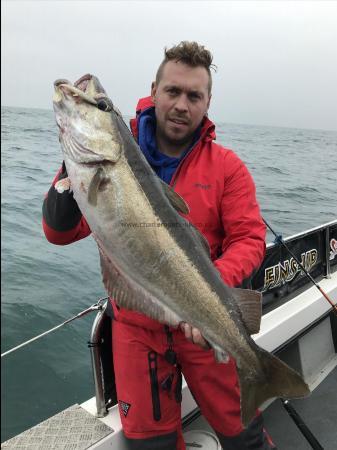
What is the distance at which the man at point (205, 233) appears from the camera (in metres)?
3.02

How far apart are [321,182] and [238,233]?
2316cm

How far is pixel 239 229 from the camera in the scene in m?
3.15

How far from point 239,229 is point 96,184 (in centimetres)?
122

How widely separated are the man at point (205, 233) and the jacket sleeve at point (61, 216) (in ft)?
0.31

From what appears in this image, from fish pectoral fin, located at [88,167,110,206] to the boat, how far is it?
4.03 ft

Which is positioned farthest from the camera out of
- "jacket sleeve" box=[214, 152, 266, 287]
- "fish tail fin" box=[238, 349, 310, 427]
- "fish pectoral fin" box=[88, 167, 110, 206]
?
"jacket sleeve" box=[214, 152, 266, 287]

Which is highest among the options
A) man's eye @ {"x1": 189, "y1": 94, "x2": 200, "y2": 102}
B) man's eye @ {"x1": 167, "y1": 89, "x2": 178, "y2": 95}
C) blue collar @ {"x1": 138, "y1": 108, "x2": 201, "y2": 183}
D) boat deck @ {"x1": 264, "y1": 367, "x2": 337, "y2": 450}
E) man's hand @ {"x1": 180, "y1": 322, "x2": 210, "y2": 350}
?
man's eye @ {"x1": 167, "y1": 89, "x2": 178, "y2": 95}

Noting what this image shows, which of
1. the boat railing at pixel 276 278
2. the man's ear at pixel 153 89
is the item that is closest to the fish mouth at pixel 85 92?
the man's ear at pixel 153 89

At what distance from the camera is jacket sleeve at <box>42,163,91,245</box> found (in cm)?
254

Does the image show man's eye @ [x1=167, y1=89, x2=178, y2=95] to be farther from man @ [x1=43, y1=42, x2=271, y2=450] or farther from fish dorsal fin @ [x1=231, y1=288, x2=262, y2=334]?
fish dorsal fin @ [x1=231, y1=288, x2=262, y2=334]

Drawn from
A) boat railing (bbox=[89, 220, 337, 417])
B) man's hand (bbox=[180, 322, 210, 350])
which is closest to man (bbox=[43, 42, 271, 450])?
boat railing (bbox=[89, 220, 337, 417])

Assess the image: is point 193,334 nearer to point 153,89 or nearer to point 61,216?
point 61,216

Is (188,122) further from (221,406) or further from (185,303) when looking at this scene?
(221,406)

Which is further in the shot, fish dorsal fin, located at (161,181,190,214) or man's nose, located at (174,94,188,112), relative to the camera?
man's nose, located at (174,94,188,112)
